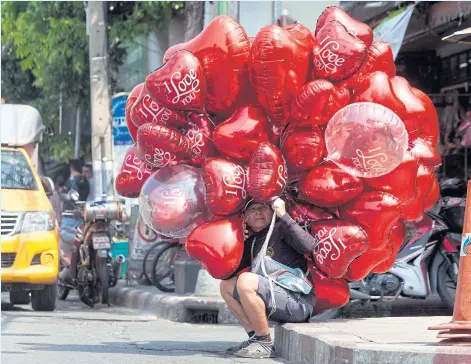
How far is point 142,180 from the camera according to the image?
865cm

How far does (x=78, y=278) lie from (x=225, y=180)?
7179 mm

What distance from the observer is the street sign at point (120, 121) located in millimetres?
18203

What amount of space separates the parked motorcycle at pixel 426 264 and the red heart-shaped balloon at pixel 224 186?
386 cm

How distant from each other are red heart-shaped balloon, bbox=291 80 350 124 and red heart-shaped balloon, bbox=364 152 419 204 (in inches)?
20.9

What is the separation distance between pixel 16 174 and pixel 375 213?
6.79m

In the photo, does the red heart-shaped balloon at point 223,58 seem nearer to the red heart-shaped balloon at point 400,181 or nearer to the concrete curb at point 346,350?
the red heart-shaped balloon at point 400,181

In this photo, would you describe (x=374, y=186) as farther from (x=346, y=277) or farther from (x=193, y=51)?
(x=193, y=51)

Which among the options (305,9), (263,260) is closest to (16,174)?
(305,9)

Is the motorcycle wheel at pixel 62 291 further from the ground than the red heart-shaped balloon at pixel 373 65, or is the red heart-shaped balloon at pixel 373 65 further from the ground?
the red heart-shaped balloon at pixel 373 65

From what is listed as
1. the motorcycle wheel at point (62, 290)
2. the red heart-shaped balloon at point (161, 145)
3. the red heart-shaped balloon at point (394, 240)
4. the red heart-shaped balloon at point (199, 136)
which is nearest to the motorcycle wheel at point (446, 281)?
the red heart-shaped balloon at point (394, 240)

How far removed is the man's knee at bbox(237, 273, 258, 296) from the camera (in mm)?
8070

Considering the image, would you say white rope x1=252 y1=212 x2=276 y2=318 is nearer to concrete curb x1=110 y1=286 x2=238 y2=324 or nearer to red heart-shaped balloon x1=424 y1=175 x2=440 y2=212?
red heart-shaped balloon x1=424 y1=175 x2=440 y2=212

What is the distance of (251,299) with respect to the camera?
8.08 metres

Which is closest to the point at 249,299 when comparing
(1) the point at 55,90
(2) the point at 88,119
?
(1) the point at 55,90
